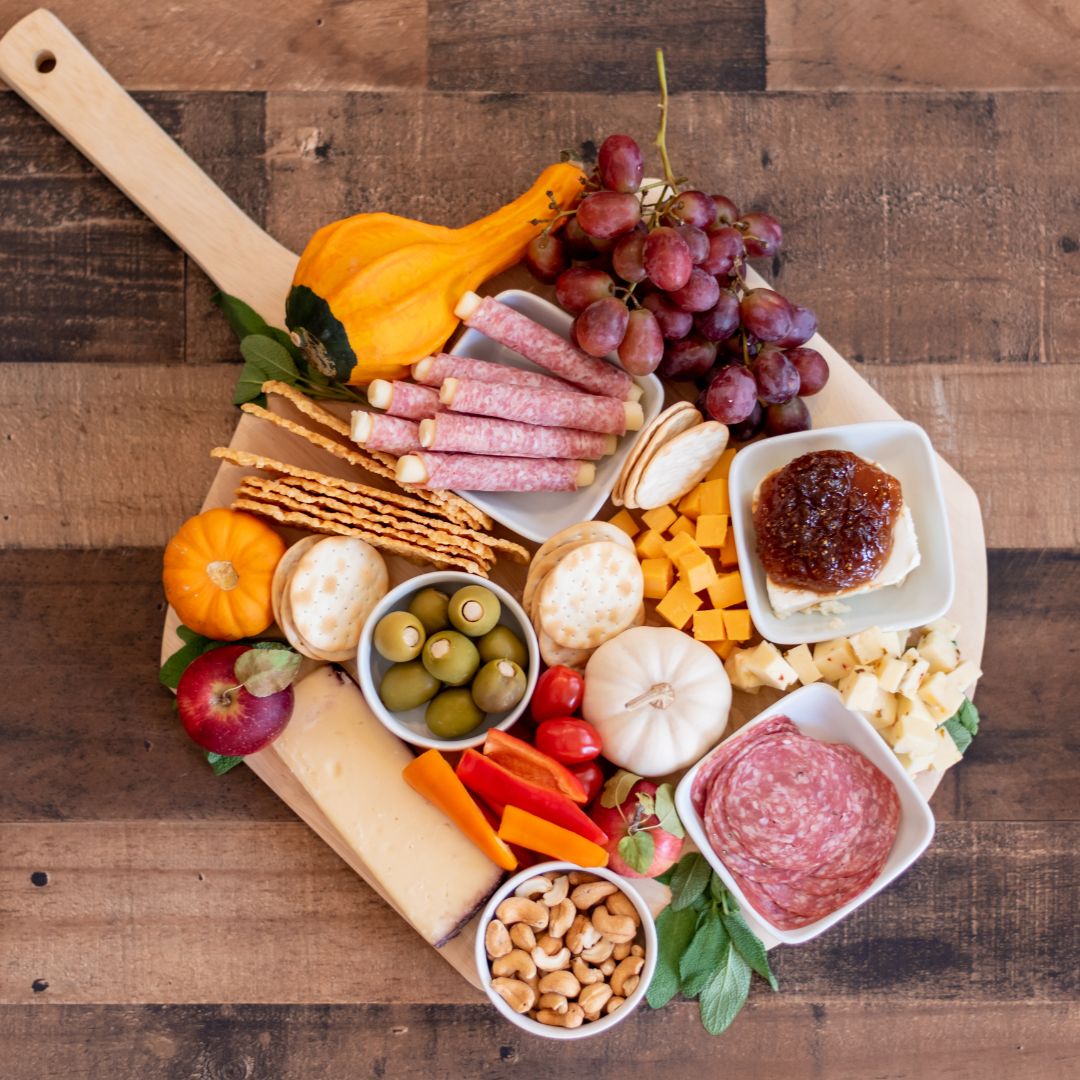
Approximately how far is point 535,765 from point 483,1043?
0.58 metres

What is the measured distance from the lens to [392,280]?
4.72ft

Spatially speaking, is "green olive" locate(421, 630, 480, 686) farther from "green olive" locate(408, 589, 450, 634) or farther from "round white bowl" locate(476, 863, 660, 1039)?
"round white bowl" locate(476, 863, 660, 1039)

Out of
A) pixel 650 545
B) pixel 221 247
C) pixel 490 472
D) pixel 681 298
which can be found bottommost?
pixel 650 545

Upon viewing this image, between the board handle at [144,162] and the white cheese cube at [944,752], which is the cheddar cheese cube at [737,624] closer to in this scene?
the white cheese cube at [944,752]

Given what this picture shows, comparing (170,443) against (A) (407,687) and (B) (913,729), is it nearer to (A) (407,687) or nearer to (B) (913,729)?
(A) (407,687)

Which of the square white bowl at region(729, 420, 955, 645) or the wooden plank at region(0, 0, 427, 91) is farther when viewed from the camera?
the wooden plank at region(0, 0, 427, 91)

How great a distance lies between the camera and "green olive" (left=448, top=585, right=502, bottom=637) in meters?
1.44

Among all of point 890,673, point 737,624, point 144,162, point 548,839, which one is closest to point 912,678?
point 890,673

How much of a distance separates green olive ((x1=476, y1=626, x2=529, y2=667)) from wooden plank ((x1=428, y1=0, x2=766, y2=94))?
3.15ft

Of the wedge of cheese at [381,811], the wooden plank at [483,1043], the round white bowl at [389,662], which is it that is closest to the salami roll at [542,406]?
the round white bowl at [389,662]

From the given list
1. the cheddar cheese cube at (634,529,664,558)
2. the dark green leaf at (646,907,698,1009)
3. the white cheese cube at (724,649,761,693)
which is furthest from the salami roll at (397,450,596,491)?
the dark green leaf at (646,907,698,1009)

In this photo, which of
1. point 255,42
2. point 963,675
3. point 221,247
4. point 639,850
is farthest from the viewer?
point 255,42

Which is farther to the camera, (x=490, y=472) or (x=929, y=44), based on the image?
(x=929, y=44)

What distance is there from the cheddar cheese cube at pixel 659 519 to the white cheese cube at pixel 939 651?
0.43m
